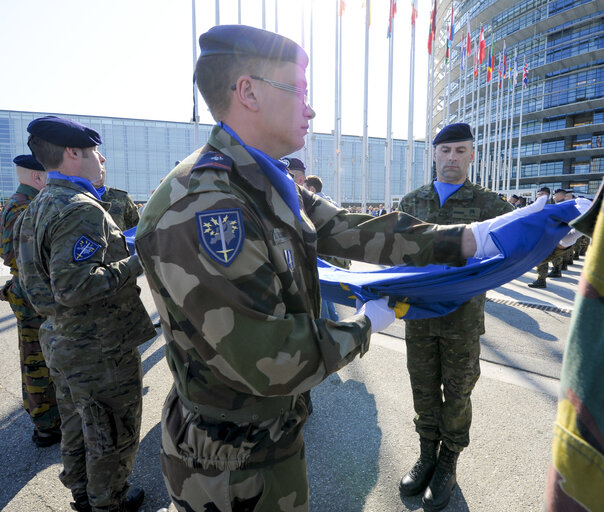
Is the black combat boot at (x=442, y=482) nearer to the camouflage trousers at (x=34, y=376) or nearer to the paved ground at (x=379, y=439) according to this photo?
the paved ground at (x=379, y=439)

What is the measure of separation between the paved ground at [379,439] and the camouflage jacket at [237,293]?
58.2 inches

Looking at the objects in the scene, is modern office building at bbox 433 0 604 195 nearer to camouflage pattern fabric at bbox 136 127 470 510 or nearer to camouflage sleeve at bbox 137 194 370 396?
camouflage pattern fabric at bbox 136 127 470 510

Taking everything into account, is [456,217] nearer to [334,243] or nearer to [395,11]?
[334,243]

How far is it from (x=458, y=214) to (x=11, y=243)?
12.2ft

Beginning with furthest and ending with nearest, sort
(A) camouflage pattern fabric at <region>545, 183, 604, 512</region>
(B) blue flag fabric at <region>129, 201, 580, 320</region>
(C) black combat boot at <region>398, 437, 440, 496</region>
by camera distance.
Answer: (C) black combat boot at <region>398, 437, 440, 496</region> < (B) blue flag fabric at <region>129, 201, 580, 320</region> < (A) camouflage pattern fabric at <region>545, 183, 604, 512</region>

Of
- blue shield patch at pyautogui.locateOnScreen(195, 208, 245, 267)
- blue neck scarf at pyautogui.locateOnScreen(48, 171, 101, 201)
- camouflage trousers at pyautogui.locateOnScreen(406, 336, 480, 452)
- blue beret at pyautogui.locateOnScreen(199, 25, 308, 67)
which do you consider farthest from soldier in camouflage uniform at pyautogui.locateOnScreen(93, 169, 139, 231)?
blue shield patch at pyautogui.locateOnScreen(195, 208, 245, 267)

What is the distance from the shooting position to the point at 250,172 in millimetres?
1220

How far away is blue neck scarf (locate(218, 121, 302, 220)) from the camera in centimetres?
128

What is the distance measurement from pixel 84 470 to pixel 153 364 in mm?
2220

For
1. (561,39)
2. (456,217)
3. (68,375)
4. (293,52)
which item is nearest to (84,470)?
(68,375)

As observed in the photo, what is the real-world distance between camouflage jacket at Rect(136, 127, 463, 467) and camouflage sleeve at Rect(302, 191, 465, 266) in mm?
414

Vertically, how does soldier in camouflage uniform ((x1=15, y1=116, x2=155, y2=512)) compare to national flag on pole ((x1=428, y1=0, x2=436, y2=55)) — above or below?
below

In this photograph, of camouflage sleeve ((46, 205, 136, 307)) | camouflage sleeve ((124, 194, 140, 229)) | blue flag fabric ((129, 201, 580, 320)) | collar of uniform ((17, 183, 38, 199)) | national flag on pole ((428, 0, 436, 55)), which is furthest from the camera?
national flag on pole ((428, 0, 436, 55))

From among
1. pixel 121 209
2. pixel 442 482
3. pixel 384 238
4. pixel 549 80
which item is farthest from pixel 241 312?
pixel 549 80
